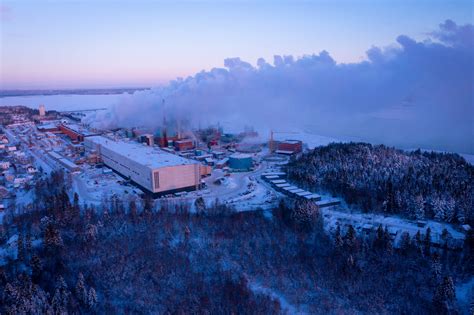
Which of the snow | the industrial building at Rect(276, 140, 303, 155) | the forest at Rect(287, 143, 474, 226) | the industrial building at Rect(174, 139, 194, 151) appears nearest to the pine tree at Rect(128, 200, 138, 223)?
the forest at Rect(287, 143, 474, 226)

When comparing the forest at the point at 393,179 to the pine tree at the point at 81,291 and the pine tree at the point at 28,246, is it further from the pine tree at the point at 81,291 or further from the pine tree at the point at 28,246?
the pine tree at the point at 28,246

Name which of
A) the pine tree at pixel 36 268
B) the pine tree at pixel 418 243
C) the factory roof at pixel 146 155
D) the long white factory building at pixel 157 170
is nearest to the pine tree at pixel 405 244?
the pine tree at pixel 418 243

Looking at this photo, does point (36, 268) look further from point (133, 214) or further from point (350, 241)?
point (350, 241)

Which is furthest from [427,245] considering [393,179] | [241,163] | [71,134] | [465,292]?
[71,134]

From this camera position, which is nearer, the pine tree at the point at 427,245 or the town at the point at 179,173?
the pine tree at the point at 427,245

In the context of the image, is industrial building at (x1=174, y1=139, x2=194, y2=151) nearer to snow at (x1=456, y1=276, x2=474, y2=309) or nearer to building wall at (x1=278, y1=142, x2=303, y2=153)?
building wall at (x1=278, y1=142, x2=303, y2=153)

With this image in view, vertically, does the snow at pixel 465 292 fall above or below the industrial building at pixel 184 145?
below

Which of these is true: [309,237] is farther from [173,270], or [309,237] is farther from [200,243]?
[173,270]
